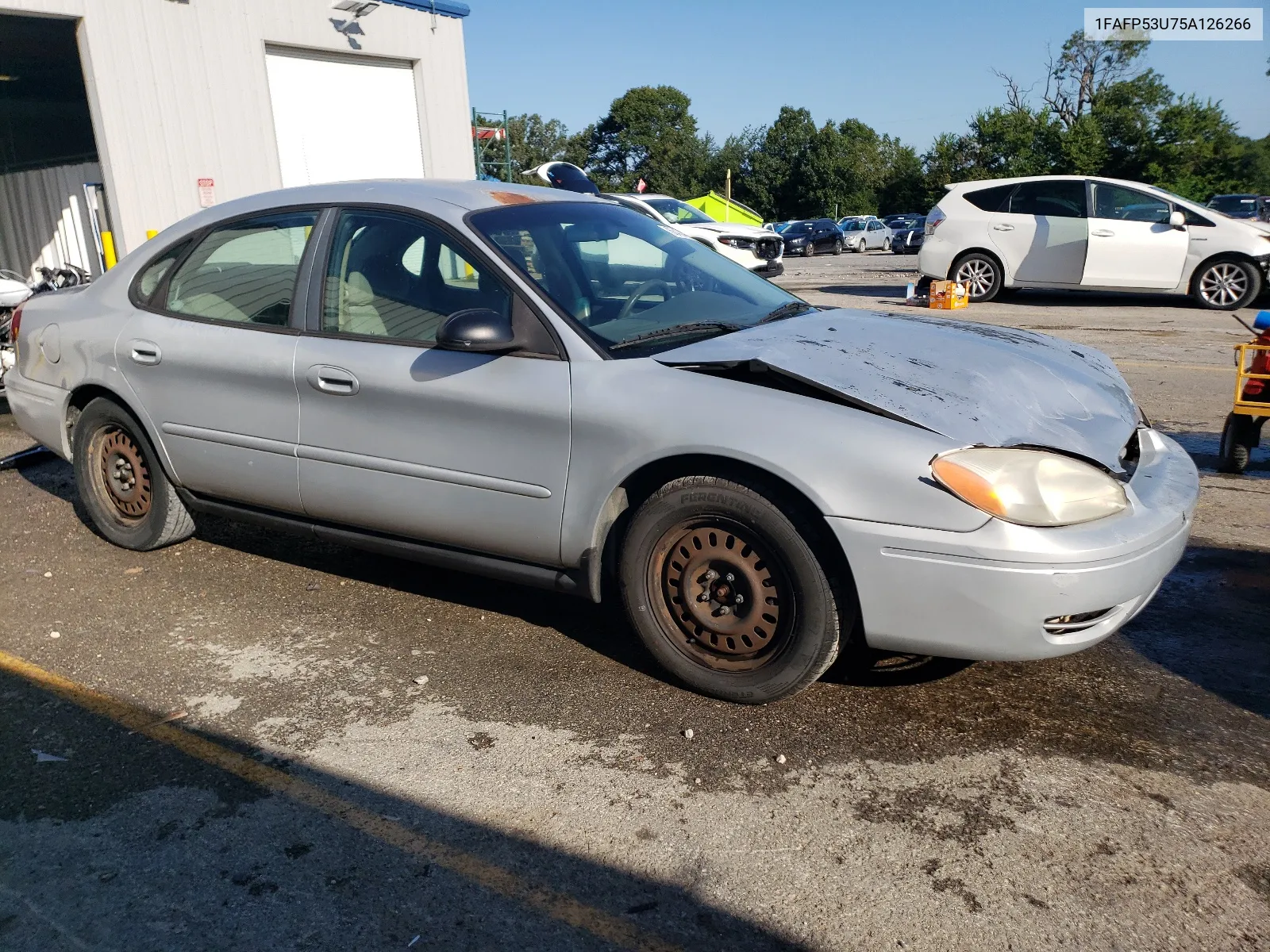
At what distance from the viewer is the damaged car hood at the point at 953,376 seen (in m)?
3.02

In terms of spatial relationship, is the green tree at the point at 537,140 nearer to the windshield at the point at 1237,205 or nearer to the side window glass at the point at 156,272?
the windshield at the point at 1237,205

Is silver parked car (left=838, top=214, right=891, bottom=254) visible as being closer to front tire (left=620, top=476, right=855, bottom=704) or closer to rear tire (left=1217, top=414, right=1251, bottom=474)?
rear tire (left=1217, top=414, right=1251, bottom=474)

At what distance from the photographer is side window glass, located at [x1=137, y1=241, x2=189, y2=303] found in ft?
15.1

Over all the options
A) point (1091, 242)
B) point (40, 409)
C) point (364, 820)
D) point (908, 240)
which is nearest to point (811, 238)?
point (908, 240)

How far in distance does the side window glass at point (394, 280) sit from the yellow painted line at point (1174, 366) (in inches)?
276

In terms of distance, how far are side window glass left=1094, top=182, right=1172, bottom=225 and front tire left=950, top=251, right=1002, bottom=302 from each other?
1.48 m

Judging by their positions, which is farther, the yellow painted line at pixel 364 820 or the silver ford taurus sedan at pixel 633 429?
the silver ford taurus sedan at pixel 633 429

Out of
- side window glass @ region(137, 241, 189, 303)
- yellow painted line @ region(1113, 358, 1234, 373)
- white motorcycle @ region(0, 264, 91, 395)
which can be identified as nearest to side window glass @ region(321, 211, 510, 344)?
side window glass @ region(137, 241, 189, 303)

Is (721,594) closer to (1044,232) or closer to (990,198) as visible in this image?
(1044,232)

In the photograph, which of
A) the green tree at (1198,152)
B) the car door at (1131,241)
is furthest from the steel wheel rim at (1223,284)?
the green tree at (1198,152)

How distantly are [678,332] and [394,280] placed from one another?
3.74 feet

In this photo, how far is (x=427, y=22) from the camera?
48.2 ft

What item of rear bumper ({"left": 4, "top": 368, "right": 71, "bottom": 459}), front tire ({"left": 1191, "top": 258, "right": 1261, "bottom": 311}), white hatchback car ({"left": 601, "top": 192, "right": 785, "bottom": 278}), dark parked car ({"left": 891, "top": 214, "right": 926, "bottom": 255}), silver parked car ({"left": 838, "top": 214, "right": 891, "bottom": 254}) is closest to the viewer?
rear bumper ({"left": 4, "top": 368, "right": 71, "bottom": 459})

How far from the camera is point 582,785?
2.90 m
